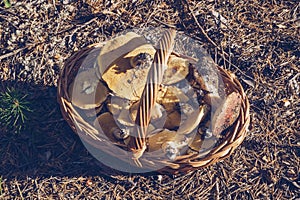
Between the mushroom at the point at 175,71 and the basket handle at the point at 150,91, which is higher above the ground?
the basket handle at the point at 150,91

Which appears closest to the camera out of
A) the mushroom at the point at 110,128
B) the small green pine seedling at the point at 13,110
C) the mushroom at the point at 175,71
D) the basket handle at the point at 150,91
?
the basket handle at the point at 150,91

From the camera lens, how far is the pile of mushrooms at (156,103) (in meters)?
2.55

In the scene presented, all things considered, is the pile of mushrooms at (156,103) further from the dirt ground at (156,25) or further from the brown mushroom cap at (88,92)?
the dirt ground at (156,25)

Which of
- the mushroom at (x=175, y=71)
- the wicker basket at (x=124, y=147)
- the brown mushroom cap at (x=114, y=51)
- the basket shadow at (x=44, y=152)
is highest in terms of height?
the brown mushroom cap at (x=114, y=51)

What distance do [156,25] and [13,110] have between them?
1.10 metres

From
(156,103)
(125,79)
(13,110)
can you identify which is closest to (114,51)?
(125,79)

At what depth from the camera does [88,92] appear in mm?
2582

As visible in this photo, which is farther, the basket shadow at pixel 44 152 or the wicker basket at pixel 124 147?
the basket shadow at pixel 44 152

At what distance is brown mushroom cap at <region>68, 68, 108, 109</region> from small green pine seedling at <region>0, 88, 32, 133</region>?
0.46 metres

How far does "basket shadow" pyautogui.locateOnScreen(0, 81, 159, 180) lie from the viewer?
297 centimetres

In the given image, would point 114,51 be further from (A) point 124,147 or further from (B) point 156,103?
(A) point 124,147

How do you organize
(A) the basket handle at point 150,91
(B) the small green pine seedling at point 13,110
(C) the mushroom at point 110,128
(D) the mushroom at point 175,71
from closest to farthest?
(A) the basket handle at point 150,91 → (C) the mushroom at point 110,128 → (D) the mushroom at point 175,71 → (B) the small green pine seedling at point 13,110

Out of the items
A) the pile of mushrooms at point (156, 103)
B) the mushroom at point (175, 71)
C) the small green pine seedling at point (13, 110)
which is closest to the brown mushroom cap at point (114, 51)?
the pile of mushrooms at point (156, 103)

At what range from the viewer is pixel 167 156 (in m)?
2.51
